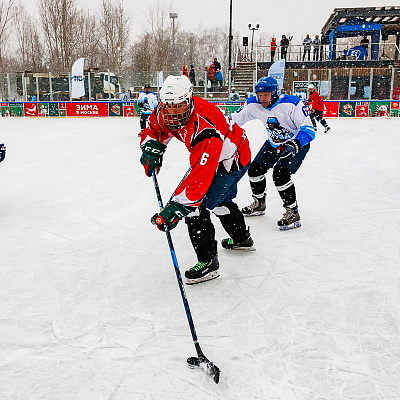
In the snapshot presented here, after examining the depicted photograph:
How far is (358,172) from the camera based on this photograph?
656 centimetres

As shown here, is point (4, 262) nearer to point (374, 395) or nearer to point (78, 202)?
point (78, 202)

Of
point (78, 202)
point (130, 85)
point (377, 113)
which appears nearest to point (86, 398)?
point (78, 202)

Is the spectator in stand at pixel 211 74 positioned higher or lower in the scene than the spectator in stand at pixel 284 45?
lower

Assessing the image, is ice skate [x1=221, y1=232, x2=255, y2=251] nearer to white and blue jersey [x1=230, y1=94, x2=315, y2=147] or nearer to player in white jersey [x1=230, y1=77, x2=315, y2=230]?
player in white jersey [x1=230, y1=77, x2=315, y2=230]

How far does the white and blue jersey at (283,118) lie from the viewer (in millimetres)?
3879

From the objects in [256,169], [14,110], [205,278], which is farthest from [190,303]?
[14,110]

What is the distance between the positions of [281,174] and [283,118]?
533 millimetres

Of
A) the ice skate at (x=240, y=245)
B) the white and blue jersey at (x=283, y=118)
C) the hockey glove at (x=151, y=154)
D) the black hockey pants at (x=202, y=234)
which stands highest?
the white and blue jersey at (x=283, y=118)

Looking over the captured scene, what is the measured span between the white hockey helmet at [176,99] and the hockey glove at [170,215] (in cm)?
55

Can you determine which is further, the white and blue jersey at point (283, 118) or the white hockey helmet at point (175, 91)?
the white and blue jersey at point (283, 118)

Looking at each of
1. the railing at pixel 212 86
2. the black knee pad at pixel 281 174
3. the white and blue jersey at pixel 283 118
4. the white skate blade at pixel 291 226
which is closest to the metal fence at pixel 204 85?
the railing at pixel 212 86

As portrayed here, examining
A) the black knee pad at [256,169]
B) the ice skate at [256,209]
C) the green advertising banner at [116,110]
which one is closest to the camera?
the black knee pad at [256,169]

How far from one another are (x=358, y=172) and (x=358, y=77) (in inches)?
675

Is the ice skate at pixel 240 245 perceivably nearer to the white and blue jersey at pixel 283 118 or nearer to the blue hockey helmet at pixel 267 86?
the white and blue jersey at pixel 283 118
